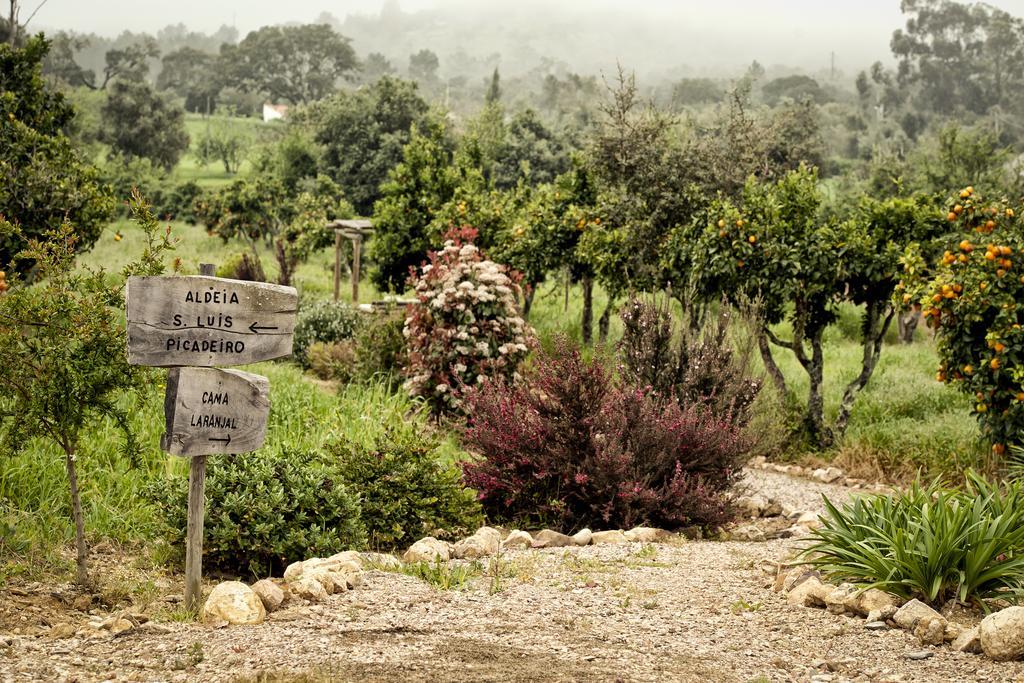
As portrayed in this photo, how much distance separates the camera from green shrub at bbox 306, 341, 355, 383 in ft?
39.8

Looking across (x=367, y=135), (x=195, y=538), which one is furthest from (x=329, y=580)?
(x=367, y=135)

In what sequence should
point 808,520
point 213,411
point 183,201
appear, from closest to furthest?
point 213,411, point 808,520, point 183,201

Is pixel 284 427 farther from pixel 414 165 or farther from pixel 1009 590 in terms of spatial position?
pixel 414 165

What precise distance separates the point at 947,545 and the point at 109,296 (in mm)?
4279

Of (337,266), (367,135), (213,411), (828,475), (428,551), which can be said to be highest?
(367,135)

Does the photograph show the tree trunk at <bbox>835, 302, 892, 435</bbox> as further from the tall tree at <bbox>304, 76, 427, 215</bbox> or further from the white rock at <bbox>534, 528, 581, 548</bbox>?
the tall tree at <bbox>304, 76, 427, 215</bbox>

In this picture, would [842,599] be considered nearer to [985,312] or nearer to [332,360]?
[985,312]

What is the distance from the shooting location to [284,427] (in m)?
8.14

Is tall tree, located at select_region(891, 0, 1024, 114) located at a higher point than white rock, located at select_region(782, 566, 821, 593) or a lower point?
higher

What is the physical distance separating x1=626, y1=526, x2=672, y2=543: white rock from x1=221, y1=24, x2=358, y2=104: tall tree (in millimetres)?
77758

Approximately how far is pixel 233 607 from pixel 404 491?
6.60ft

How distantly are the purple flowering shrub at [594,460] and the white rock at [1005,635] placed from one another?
9.16 ft

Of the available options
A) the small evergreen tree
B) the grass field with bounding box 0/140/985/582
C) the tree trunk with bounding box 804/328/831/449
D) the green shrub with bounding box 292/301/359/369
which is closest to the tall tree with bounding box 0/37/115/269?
the grass field with bounding box 0/140/985/582

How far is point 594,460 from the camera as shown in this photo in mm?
6629
